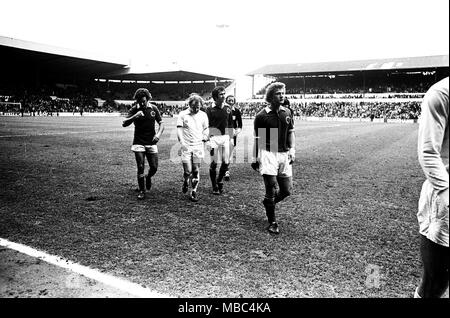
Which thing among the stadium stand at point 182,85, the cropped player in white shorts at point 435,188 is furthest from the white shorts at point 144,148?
the stadium stand at point 182,85

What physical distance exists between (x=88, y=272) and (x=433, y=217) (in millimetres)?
3101

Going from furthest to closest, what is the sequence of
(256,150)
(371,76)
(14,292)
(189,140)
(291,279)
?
1. (371,76)
2. (189,140)
3. (256,150)
4. (291,279)
5. (14,292)

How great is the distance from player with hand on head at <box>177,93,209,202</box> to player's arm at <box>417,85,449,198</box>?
4703mm

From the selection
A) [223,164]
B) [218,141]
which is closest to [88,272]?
[223,164]

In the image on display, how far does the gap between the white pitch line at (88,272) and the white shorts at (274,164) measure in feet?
A: 7.46

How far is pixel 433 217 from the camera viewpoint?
220 centimetres

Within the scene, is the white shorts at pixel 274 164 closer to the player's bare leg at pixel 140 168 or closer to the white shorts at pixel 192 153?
the white shorts at pixel 192 153

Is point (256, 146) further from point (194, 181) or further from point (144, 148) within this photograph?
point (144, 148)

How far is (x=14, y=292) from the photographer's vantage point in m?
3.08

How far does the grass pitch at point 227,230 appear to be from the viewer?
3.42m

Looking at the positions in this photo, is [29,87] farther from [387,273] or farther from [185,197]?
[387,273]

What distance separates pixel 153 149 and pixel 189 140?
2.36 ft
